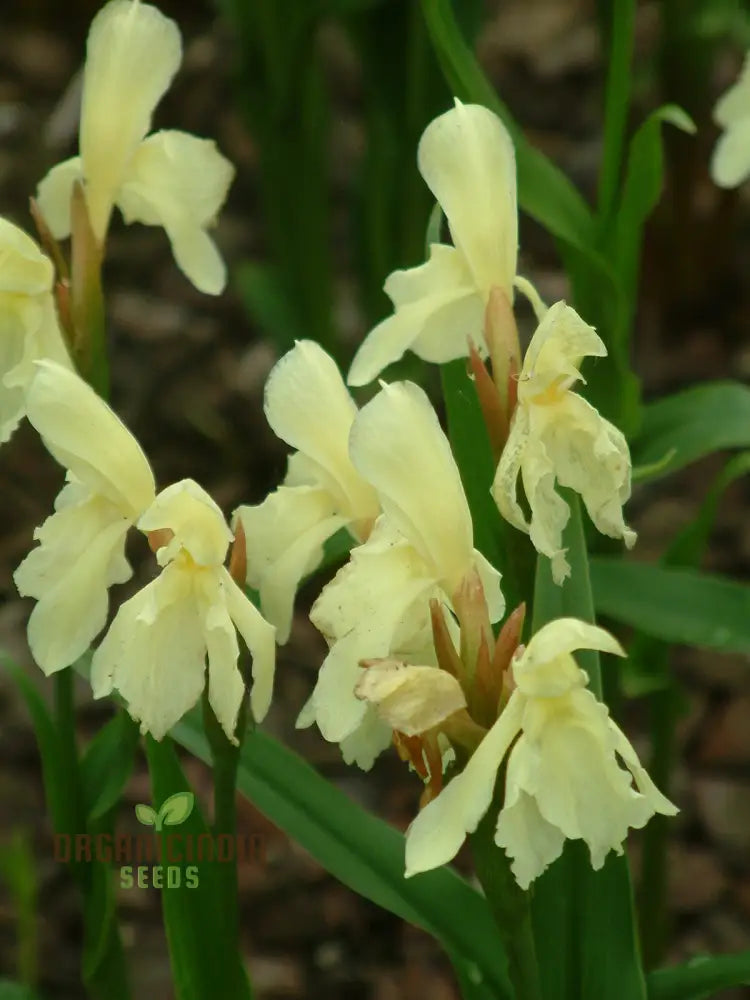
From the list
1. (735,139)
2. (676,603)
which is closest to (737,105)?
(735,139)

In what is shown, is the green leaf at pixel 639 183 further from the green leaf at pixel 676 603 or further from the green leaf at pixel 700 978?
the green leaf at pixel 700 978

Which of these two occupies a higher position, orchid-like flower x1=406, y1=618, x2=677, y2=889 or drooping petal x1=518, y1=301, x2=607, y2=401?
drooping petal x1=518, y1=301, x2=607, y2=401

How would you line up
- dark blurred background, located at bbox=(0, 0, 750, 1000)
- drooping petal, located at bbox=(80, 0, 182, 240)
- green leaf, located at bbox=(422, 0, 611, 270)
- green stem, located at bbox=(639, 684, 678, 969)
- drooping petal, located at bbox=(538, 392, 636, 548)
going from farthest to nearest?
dark blurred background, located at bbox=(0, 0, 750, 1000) < green stem, located at bbox=(639, 684, 678, 969) < green leaf, located at bbox=(422, 0, 611, 270) < drooping petal, located at bbox=(80, 0, 182, 240) < drooping petal, located at bbox=(538, 392, 636, 548)

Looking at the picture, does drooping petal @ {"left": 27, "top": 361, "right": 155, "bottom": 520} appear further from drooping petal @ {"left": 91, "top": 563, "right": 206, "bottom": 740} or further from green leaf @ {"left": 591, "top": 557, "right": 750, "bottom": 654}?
→ green leaf @ {"left": 591, "top": 557, "right": 750, "bottom": 654}

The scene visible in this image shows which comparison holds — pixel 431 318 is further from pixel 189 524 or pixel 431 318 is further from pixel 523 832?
pixel 523 832

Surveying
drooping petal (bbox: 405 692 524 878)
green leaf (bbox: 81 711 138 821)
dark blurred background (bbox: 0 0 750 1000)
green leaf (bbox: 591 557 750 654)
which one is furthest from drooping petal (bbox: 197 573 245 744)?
dark blurred background (bbox: 0 0 750 1000)

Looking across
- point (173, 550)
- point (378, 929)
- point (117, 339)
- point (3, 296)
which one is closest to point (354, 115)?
point (117, 339)
